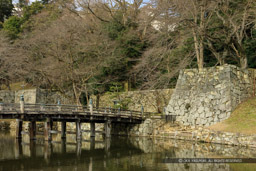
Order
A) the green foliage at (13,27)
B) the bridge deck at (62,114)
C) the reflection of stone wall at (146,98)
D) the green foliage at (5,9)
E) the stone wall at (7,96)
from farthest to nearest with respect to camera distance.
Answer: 1. the green foliage at (5,9)
2. the green foliage at (13,27)
3. the stone wall at (7,96)
4. the reflection of stone wall at (146,98)
5. the bridge deck at (62,114)

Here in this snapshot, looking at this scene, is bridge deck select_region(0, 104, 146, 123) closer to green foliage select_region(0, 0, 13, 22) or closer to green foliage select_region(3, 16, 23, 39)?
green foliage select_region(3, 16, 23, 39)

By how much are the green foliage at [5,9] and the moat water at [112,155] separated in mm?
33162

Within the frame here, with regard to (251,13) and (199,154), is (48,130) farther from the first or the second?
(251,13)

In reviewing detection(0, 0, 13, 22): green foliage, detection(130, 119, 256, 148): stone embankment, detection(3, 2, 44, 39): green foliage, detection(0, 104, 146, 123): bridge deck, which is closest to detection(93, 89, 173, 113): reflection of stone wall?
detection(0, 104, 146, 123): bridge deck

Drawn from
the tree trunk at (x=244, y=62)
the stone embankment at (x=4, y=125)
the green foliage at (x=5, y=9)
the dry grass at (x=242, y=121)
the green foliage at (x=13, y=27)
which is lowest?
the stone embankment at (x=4, y=125)

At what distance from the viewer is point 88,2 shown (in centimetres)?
3941

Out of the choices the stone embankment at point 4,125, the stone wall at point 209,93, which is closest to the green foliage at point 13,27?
the stone embankment at point 4,125

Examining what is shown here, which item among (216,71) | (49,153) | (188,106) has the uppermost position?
(216,71)

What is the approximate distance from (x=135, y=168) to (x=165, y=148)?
6339mm

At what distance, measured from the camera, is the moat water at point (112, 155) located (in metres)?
15.6

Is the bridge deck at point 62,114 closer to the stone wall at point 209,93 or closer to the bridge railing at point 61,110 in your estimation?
the bridge railing at point 61,110

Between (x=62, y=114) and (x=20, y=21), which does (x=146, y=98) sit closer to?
(x=62, y=114)

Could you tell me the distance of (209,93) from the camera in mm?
25812

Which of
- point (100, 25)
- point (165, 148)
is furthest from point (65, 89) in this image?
point (165, 148)
